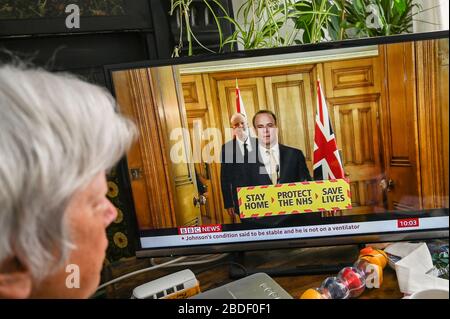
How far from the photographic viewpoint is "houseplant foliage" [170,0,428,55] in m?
1.04

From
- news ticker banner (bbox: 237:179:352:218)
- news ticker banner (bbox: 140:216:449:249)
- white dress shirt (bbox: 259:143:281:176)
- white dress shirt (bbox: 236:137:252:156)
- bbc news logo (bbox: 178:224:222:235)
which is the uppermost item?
white dress shirt (bbox: 236:137:252:156)

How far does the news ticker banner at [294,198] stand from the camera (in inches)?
A: 33.2

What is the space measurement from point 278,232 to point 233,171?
186mm

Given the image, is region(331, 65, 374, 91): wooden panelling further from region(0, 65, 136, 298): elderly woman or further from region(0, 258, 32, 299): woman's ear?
region(0, 258, 32, 299): woman's ear

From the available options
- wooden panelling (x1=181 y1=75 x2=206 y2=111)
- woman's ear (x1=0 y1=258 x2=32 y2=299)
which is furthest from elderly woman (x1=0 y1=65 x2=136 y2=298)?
wooden panelling (x1=181 y1=75 x2=206 y2=111)

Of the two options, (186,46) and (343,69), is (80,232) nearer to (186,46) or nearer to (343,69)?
(343,69)

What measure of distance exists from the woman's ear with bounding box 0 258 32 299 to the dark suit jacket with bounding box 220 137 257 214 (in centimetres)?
50

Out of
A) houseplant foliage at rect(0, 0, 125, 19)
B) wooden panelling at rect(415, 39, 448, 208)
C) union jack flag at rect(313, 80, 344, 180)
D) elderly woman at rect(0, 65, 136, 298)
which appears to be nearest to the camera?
elderly woman at rect(0, 65, 136, 298)

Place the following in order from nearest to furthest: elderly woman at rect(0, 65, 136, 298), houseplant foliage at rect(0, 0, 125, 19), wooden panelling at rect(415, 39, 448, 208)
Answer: elderly woman at rect(0, 65, 136, 298) < wooden panelling at rect(415, 39, 448, 208) < houseplant foliage at rect(0, 0, 125, 19)

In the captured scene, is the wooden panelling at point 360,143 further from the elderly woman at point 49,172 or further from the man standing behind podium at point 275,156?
the elderly woman at point 49,172

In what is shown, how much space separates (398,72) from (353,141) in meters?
0.17

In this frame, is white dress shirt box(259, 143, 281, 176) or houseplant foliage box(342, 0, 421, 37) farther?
houseplant foliage box(342, 0, 421, 37)
